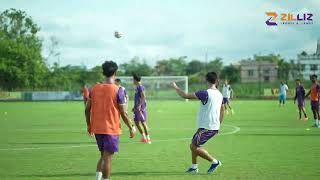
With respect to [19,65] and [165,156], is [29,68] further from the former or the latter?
[165,156]

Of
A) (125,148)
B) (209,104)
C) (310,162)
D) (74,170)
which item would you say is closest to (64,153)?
(125,148)

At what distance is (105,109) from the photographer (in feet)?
28.6

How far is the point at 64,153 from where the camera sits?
1448cm

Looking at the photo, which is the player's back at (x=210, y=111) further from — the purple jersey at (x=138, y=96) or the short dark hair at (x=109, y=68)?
the purple jersey at (x=138, y=96)

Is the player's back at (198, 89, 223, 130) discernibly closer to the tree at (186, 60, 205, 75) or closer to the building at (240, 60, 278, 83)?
the building at (240, 60, 278, 83)

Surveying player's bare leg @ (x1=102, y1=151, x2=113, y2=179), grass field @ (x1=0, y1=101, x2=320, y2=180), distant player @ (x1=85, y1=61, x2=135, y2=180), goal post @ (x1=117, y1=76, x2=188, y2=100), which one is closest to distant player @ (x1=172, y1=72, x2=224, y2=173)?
grass field @ (x1=0, y1=101, x2=320, y2=180)

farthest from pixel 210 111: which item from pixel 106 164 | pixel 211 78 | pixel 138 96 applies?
pixel 138 96

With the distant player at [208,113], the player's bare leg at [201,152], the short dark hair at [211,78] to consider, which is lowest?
the player's bare leg at [201,152]

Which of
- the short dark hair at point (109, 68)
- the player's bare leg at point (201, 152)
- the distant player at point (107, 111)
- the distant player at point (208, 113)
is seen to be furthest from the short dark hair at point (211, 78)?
the short dark hair at point (109, 68)

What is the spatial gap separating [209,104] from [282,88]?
32130 millimetres

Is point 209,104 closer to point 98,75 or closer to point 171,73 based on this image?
point 98,75

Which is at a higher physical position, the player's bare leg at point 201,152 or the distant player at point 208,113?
the distant player at point 208,113

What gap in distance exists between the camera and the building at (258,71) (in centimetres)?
8369

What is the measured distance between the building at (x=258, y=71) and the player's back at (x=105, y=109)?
6768cm
